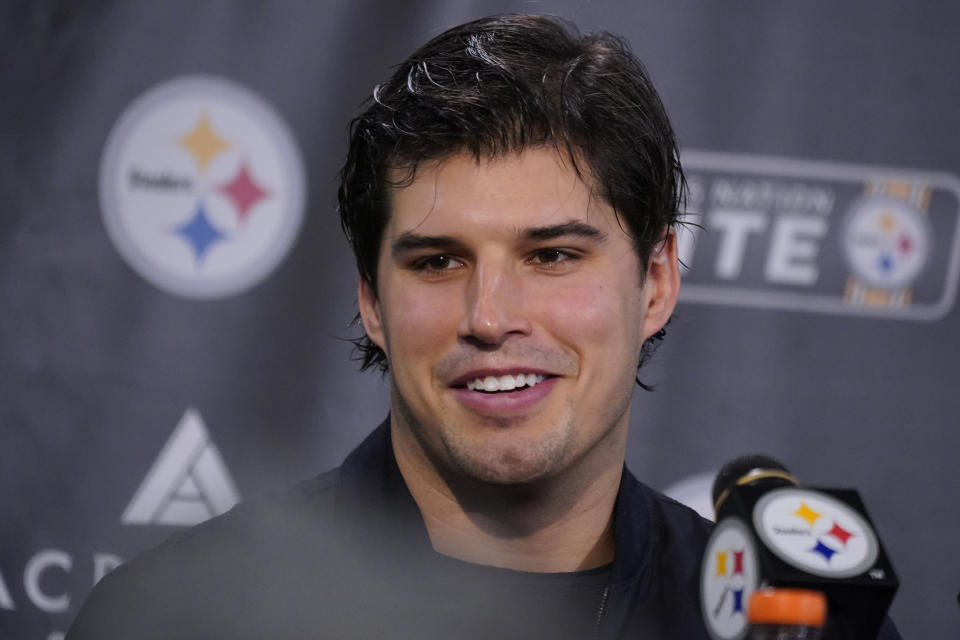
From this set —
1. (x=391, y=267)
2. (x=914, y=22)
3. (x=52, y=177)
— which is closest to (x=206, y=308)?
(x=52, y=177)

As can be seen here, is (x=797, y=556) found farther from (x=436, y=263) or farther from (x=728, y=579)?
(x=436, y=263)

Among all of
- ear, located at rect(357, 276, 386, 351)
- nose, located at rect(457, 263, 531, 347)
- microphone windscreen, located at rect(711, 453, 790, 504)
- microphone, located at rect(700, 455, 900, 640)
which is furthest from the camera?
ear, located at rect(357, 276, 386, 351)

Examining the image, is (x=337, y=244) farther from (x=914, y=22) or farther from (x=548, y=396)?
(x=914, y=22)

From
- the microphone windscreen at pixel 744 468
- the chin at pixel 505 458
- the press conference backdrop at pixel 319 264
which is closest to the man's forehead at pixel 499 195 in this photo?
the chin at pixel 505 458

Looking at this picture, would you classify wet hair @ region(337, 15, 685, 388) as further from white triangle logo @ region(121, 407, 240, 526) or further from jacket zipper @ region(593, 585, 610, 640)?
white triangle logo @ region(121, 407, 240, 526)

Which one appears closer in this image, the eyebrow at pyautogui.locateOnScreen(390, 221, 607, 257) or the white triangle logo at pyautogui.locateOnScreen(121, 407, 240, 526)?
the eyebrow at pyautogui.locateOnScreen(390, 221, 607, 257)

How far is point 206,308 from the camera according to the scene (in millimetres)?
2275

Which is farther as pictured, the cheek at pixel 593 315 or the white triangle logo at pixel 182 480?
the white triangle logo at pixel 182 480

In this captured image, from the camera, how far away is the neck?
1644mm

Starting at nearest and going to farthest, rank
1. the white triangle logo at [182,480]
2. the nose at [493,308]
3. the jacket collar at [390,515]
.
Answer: the nose at [493,308] → the jacket collar at [390,515] → the white triangle logo at [182,480]

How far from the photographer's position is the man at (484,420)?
5.12 ft

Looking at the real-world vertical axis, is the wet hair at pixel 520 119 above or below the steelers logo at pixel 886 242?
above

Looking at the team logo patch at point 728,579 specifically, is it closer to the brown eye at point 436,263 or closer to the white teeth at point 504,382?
the white teeth at point 504,382

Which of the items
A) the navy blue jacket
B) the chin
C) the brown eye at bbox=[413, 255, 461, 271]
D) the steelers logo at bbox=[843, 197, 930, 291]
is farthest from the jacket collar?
the steelers logo at bbox=[843, 197, 930, 291]
